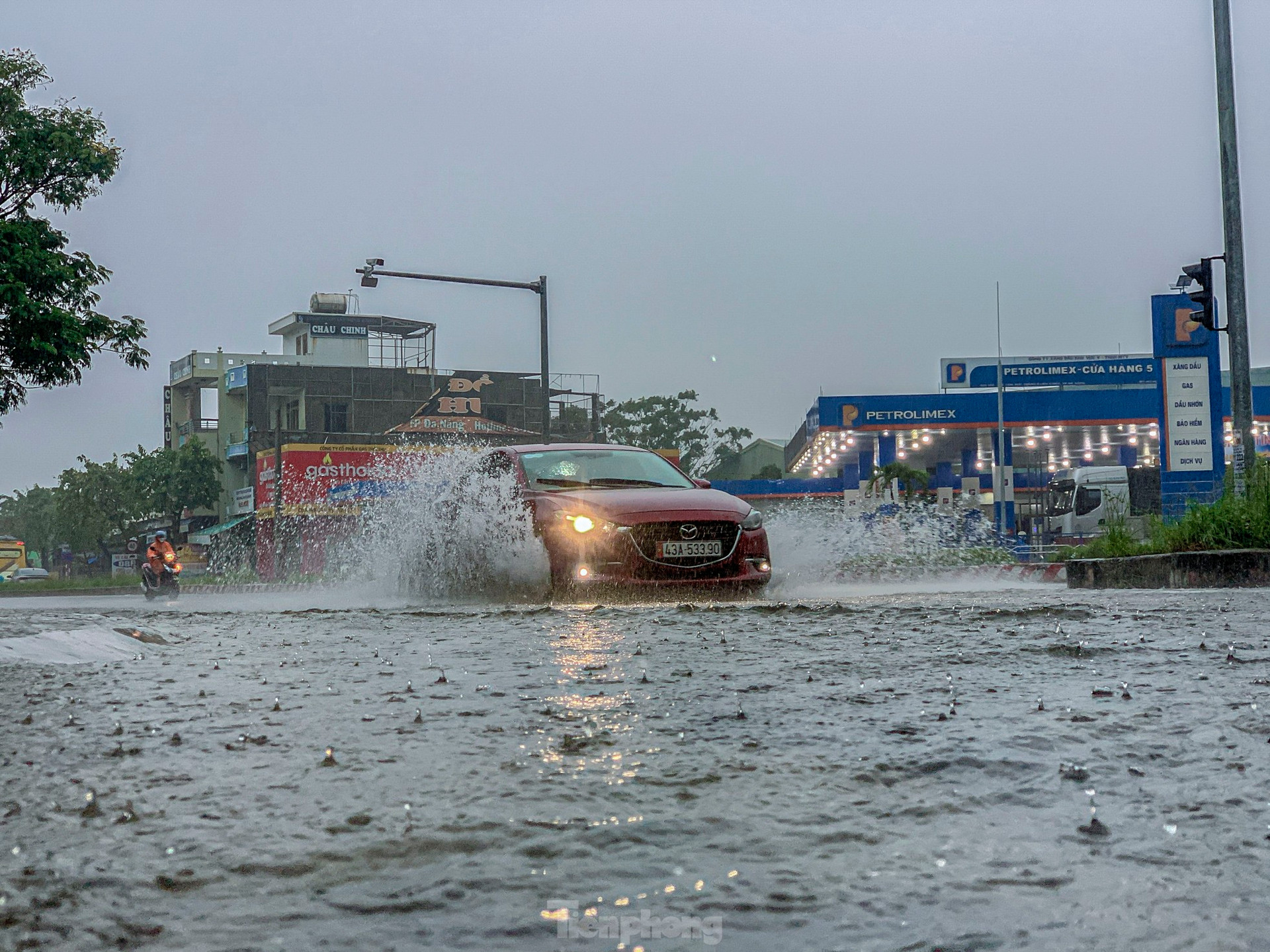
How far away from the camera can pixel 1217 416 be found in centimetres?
2391

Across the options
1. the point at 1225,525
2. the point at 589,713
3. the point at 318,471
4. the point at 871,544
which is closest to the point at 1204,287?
the point at 1225,525

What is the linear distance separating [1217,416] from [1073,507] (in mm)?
11003

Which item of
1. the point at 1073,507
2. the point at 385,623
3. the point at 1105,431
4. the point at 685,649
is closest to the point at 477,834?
the point at 685,649

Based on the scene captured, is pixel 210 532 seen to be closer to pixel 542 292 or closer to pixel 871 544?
pixel 542 292

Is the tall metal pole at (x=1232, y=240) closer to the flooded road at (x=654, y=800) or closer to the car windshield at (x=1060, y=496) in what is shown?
the flooded road at (x=654, y=800)

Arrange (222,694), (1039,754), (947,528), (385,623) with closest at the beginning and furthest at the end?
(1039,754) < (222,694) < (385,623) < (947,528)

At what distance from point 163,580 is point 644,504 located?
1406 centimetres

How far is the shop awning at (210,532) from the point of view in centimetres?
6167

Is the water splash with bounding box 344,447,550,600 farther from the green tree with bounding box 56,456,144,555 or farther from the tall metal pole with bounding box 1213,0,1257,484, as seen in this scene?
the green tree with bounding box 56,456,144,555

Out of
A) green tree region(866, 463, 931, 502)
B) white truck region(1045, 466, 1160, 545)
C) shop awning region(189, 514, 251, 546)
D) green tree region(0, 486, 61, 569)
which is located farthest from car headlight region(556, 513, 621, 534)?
green tree region(0, 486, 61, 569)

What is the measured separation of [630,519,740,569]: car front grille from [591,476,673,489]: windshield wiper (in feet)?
3.00

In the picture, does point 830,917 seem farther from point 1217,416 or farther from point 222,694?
point 1217,416

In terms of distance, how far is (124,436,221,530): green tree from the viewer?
65625 millimetres

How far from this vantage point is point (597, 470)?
10203mm
